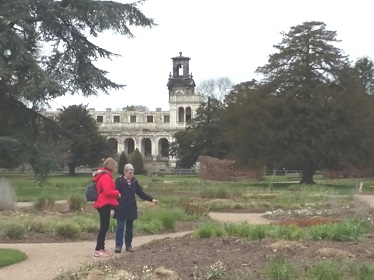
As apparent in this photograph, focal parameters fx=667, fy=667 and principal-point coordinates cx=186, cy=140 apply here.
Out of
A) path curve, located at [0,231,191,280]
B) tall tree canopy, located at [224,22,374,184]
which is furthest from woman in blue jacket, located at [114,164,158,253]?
tall tree canopy, located at [224,22,374,184]

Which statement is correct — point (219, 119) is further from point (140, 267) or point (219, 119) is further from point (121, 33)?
point (140, 267)

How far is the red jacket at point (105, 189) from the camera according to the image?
10.0 m

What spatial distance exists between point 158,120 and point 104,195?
294ft

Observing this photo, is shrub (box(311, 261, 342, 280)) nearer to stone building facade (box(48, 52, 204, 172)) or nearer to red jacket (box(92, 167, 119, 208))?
red jacket (box(92, 167, 119, 208))

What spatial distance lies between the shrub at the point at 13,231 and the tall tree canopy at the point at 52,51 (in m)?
14.7

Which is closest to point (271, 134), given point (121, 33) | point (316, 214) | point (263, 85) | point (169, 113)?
point (263, 85)

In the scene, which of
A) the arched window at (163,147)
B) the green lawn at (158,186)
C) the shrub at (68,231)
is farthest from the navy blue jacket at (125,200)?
the arched window at (163,147)

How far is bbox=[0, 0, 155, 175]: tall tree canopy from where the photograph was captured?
1067 inches

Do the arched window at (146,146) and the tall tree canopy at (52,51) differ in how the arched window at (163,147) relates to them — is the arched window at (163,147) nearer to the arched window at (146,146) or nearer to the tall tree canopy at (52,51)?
the arched window at (146,146)

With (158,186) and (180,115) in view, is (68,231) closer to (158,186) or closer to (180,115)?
(158,186)

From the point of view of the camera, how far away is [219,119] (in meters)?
67.2

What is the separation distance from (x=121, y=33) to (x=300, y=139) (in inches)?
572

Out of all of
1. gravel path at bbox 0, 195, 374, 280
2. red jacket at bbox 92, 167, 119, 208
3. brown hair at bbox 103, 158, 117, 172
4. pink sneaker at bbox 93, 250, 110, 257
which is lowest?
gravel path at bbox 0, 195, 374, 280

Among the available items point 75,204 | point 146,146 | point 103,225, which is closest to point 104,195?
point 103,225
